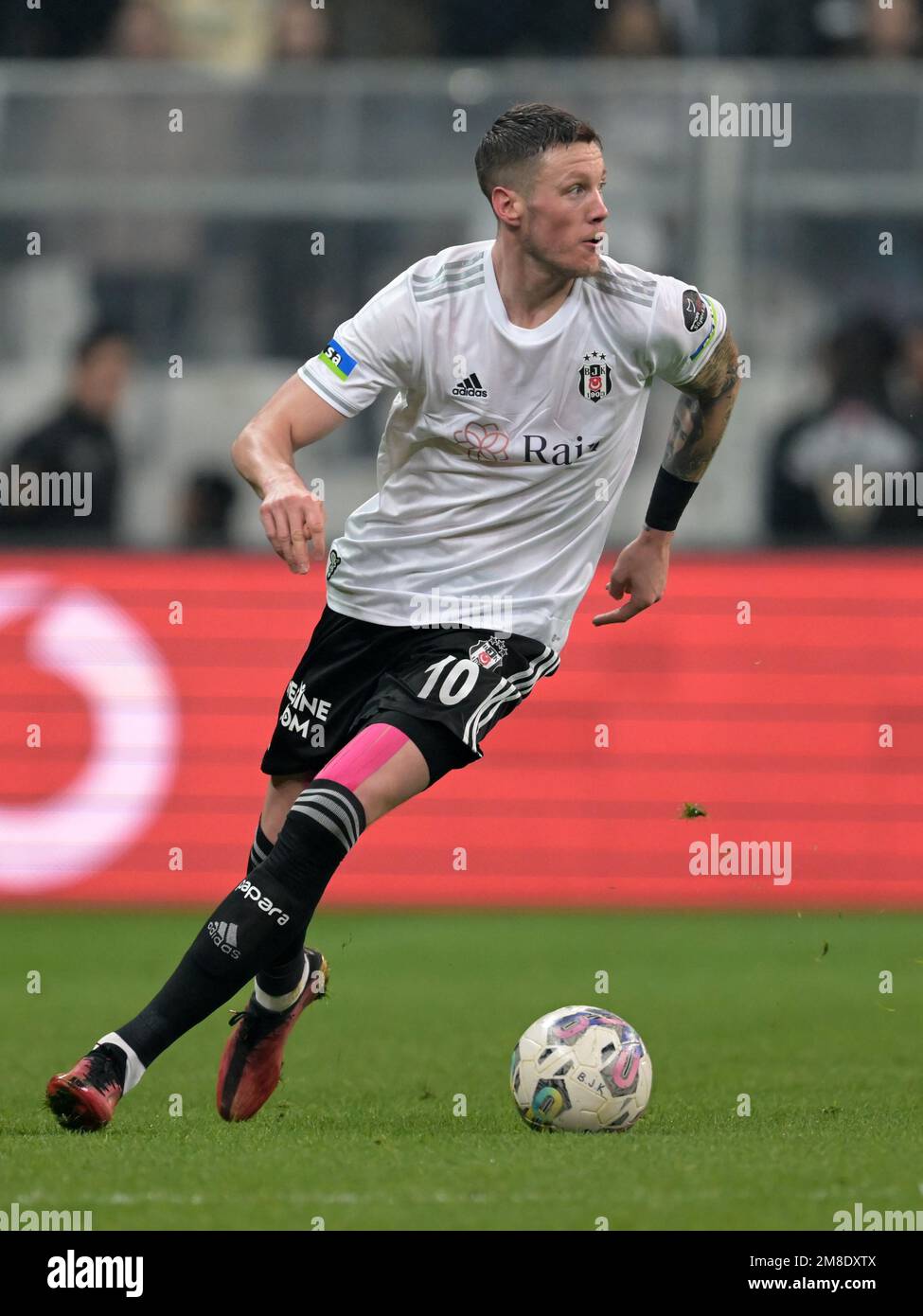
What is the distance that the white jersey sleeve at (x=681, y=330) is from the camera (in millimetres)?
5691

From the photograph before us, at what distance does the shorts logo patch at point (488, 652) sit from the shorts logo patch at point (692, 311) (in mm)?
974

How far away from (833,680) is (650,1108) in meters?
5.19

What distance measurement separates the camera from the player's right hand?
4.88m

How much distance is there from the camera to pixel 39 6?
1363 cm

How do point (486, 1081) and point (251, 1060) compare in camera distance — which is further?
point (486, 1081)

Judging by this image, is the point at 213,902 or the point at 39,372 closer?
the point at 213,902

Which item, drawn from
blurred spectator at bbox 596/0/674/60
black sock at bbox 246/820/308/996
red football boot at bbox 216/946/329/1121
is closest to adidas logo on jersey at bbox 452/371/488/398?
black sock at bbox 246/820/308/996

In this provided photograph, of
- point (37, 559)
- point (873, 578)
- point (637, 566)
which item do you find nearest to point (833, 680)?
point (873, 578)

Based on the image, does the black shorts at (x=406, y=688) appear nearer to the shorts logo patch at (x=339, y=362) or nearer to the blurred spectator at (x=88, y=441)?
the shorts logo patch at (x=339, y=362)

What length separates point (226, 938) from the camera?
5262mm

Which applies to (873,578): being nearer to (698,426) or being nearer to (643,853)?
(643,853)

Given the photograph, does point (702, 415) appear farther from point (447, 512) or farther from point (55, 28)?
point (55, 28)

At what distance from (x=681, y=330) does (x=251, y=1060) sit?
89.3 inches

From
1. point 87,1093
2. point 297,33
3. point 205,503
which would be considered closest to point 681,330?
point 87,1093
